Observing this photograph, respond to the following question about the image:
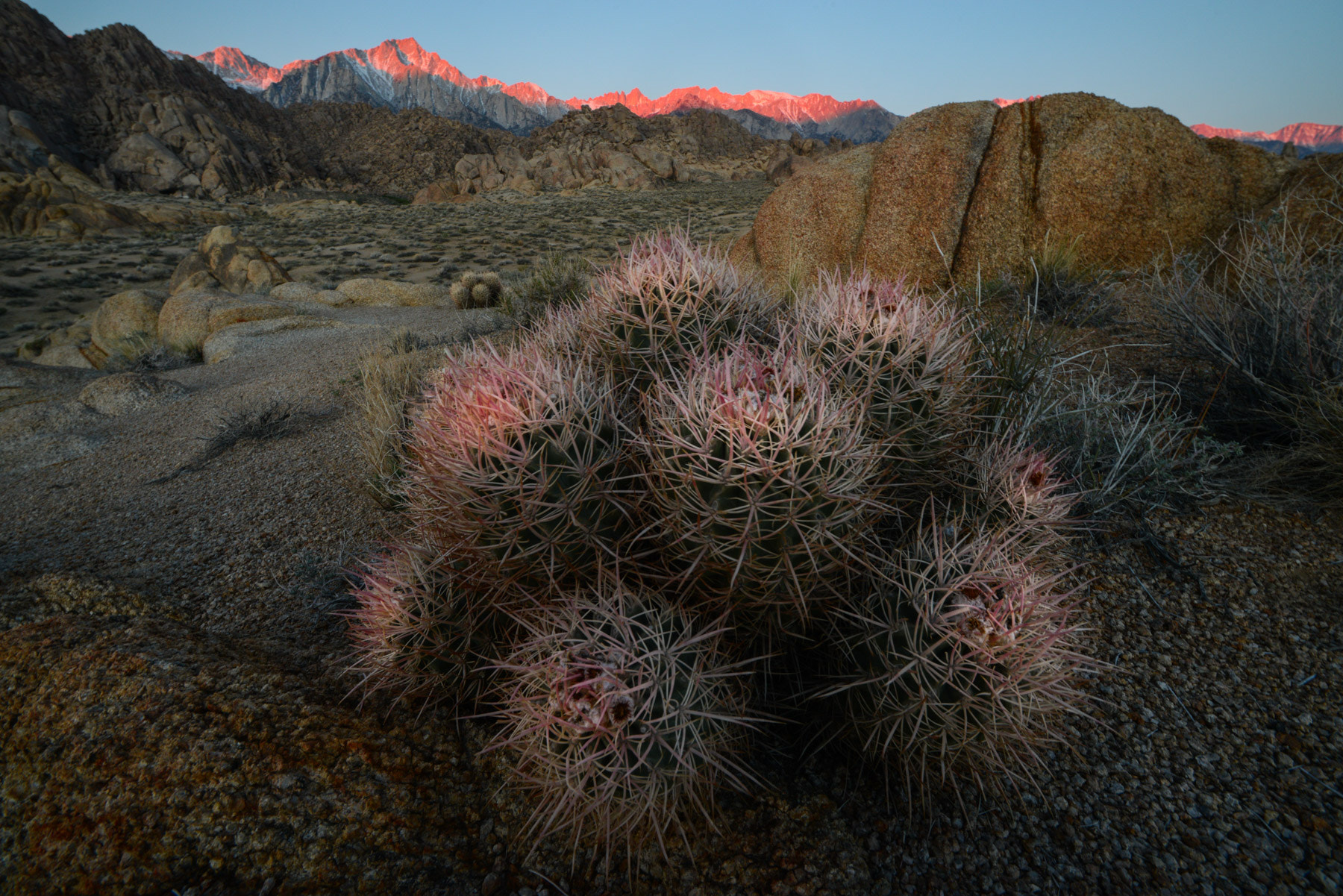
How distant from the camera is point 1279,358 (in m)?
3.26

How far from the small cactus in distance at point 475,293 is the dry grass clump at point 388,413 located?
584 centimetres

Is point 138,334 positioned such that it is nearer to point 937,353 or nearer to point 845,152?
point 845,152

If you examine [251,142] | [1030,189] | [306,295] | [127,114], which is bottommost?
[306,295]

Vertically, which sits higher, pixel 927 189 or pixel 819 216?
pixel 927 189

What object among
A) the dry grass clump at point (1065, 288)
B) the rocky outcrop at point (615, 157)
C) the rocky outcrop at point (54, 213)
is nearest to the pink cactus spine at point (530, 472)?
the dry grass clump at point (1065, 288)

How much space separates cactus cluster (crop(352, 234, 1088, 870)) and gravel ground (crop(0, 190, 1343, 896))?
14 centimetres

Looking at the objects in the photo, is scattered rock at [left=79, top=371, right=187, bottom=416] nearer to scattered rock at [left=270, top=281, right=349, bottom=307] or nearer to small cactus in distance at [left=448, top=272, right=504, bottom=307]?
small cactus in distance at [left=448, top=272, right=504, bottom=307]

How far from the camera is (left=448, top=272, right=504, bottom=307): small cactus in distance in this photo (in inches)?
480

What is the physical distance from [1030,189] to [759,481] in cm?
630

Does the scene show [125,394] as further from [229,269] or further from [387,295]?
[229,269]

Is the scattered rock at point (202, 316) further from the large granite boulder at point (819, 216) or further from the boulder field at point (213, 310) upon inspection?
the large granite boulder at point (819, 216)

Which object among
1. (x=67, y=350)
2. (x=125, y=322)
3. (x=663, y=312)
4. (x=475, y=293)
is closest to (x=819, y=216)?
(x=663, y=312)

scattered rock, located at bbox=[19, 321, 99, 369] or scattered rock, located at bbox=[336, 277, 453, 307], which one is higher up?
scattered rock, located at bbox=[336, 277, 453, 307]

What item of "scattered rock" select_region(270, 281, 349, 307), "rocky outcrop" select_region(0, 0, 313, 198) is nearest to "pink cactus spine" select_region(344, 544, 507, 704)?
"scattered rock" select_region(270, 281, 349, 307)
